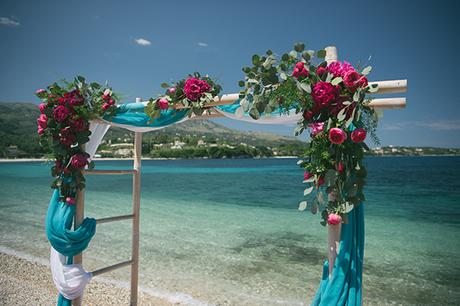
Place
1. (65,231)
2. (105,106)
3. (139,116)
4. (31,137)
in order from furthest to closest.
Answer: (31,137), (139,116), (105,106), (65,231)

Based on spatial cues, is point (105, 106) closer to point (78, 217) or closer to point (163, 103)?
point (163, 103)

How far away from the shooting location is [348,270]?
77.3 inches

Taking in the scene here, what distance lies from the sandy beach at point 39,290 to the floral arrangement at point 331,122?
2893mm

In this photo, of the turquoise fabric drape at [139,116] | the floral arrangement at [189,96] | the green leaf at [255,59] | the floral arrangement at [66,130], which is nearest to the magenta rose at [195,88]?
the floral arrangement at [189,96]

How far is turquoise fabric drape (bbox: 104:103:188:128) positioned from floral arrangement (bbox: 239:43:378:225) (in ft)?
3.95

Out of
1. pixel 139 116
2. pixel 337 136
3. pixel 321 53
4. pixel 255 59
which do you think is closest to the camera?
pixel 337 136

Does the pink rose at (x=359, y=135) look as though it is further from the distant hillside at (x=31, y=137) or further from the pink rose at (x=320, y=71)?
the distant hillside at (x=31, y=137)

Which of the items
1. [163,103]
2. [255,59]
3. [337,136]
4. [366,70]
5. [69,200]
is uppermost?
[255,59]

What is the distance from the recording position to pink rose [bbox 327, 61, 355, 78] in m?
1.93

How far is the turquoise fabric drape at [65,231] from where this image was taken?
273 cm

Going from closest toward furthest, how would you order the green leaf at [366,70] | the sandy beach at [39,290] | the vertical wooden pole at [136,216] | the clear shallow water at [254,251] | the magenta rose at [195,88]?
the green leaf at [366,70]
the magenta rose at [195,88]
the vertical wooden pole at [136,216]
the sandy beach at [39,290]
the clear shallow water at [254,251]

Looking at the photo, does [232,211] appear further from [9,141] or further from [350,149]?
[9,141]

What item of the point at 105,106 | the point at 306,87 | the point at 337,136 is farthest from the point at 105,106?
the point at 337,136

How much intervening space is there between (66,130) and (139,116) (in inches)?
25.1
